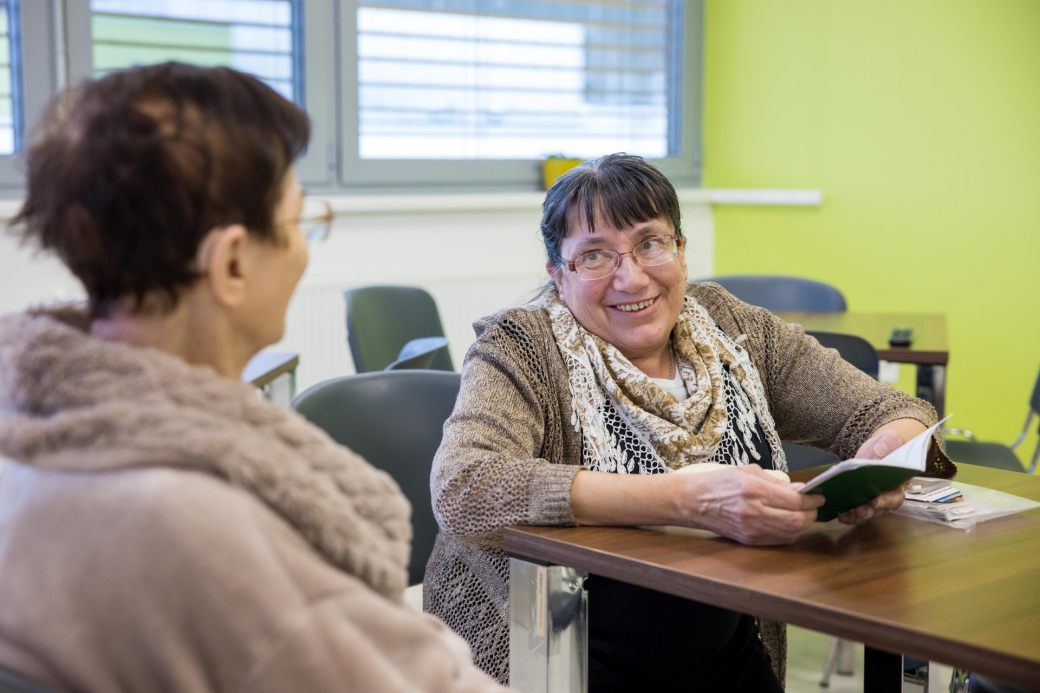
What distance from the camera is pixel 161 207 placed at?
793 millimetres

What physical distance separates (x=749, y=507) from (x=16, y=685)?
0.89m

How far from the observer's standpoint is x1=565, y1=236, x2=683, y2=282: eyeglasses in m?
1.81

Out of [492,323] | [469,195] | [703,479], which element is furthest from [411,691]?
[469,195]

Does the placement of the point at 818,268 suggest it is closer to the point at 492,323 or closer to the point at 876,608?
the point at 492,323

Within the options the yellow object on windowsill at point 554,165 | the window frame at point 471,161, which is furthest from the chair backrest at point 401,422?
the yellow object on windowsill at point 554,165

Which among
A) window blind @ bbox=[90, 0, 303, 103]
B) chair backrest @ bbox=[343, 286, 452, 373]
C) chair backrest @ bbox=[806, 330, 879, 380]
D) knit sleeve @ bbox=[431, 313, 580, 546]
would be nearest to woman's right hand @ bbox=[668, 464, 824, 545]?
knit sleeve @ bbox=[431, 313, 580, 546]

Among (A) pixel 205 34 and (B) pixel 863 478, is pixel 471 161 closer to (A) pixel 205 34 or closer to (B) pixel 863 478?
(A) pixel 205 34

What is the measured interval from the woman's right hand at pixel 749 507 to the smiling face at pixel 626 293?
44 centimetres

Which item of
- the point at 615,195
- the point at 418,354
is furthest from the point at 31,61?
the point at 615,195

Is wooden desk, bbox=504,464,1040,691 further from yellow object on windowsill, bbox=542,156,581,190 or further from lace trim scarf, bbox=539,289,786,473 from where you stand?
yellow object on windowsill, bbox=542,156,581,190

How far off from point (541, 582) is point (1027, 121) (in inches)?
156

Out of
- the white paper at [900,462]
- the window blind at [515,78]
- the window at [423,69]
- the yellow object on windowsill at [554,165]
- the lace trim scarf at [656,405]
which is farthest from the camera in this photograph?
the yellow object on windowsill at [554,165]

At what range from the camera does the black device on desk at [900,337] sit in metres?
3.09

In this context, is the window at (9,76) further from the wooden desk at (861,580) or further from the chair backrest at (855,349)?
the wooden desk at (861,580)
